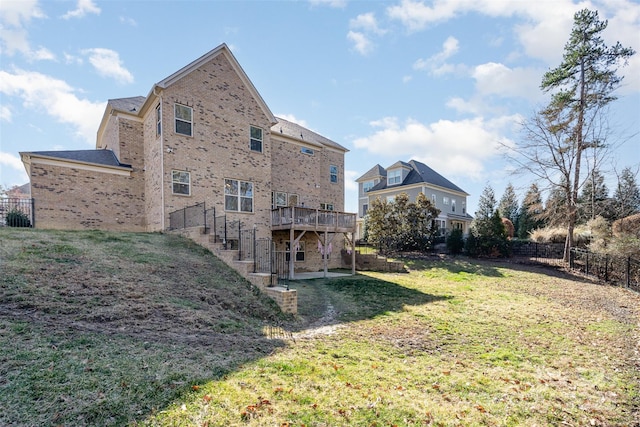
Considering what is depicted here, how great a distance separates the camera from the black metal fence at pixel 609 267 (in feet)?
43.4

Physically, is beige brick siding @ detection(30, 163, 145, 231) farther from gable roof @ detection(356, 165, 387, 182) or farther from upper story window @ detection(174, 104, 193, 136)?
gable roof @ detection(356, 165, 387, 182)

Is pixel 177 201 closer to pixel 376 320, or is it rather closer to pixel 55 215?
pixel 55 215

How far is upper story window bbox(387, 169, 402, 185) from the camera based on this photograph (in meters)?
32.0

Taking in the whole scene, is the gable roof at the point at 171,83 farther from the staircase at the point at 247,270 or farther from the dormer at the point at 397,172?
the dormer at the point at 397,172

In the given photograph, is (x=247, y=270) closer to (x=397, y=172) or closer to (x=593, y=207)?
(x=593, y=207)

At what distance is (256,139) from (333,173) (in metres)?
7.10

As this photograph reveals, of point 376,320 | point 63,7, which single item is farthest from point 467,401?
point 63,7

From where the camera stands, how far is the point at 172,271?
821cm

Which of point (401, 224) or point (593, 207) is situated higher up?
point (593, 207)

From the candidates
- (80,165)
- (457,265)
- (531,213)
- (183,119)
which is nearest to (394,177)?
(531,213)

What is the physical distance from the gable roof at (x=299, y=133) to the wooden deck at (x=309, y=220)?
5372 mm

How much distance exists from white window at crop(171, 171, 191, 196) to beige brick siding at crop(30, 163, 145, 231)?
3.04 meters

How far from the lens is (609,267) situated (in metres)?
14.8

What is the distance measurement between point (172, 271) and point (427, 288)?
9836 millimetres
